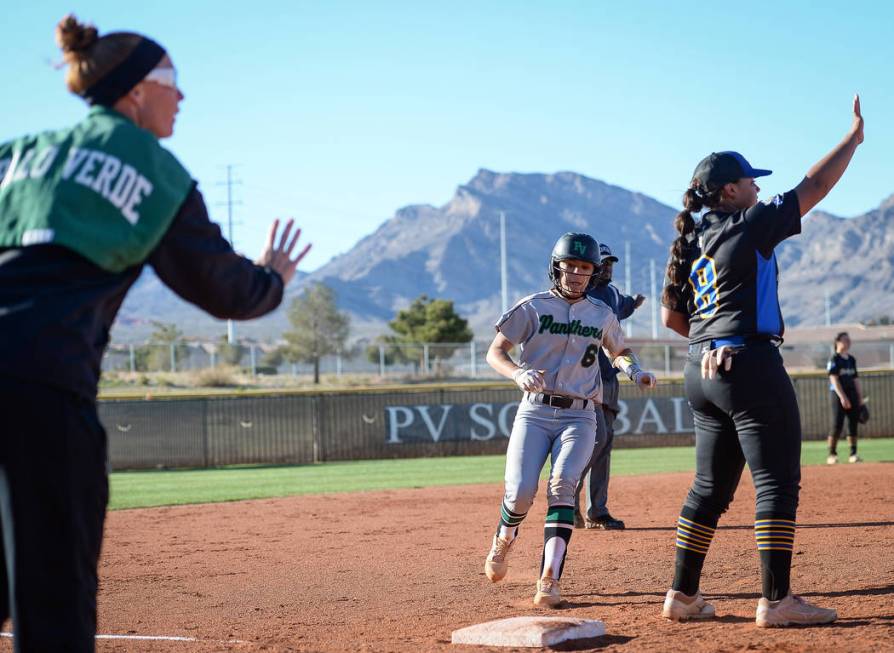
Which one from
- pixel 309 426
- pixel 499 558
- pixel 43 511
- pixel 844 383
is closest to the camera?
pixel 43 511

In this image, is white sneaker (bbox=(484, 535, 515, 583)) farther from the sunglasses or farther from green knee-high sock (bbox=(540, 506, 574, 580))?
the sunglasses

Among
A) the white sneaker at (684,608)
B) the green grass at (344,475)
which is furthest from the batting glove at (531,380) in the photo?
the green grass at (344,475)

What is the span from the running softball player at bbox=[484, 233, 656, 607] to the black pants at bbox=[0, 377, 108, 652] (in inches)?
143

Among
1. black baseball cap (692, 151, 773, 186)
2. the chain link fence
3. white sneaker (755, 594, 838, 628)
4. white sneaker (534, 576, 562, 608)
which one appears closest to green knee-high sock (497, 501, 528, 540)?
white sneaker (534, 576, 562, 608)

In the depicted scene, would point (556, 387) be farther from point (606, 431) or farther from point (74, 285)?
point (74, 285)

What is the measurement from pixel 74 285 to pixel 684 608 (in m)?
3.72

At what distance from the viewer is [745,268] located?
5.06m

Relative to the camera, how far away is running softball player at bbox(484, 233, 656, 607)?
613 cm

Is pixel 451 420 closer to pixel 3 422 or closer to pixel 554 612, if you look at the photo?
pixel 554 612

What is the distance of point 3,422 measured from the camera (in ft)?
8.64

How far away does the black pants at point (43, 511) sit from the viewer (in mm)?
2645

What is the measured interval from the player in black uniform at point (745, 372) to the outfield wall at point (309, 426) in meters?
17.9

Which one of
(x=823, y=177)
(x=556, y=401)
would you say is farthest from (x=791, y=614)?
(x=823, y=177)

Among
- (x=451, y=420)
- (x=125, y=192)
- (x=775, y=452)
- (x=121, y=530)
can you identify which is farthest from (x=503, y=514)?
(x=451, y=420)
